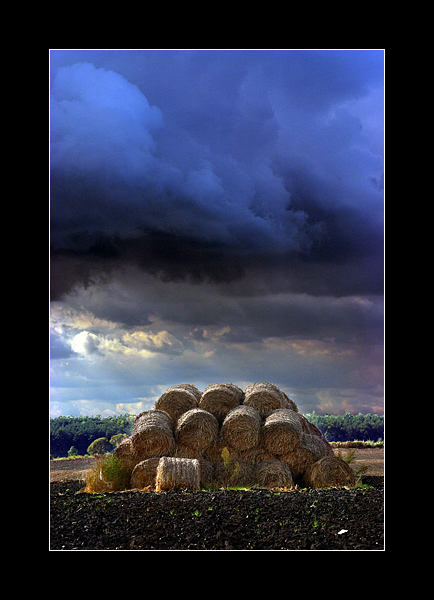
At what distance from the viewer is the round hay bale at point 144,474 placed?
8.41 m

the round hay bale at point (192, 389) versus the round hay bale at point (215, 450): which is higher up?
the round hay bale at point (192, 389)

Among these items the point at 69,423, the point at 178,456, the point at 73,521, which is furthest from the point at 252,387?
the point at 69,423

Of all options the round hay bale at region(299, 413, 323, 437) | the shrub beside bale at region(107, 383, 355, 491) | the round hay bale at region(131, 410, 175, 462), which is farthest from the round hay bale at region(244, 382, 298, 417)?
the round hay bale at region(131, 410, 175, 462)

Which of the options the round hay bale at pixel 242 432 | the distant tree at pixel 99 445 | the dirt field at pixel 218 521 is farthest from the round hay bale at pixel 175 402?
the distant tree at pixel 99 445

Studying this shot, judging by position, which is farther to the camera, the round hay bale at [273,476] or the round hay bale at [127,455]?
the round hay bale at [127,455]

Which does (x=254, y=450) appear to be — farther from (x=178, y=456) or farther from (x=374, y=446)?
(x=374, y=446)

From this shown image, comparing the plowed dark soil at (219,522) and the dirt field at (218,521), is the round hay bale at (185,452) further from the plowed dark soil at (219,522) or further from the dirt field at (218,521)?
the plowed dark soil at (219,522)

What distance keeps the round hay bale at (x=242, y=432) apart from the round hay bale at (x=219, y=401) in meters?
0.55

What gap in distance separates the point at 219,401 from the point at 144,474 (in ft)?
6.37

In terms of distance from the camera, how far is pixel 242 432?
29.5 feet

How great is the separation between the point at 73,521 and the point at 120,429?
8.80 meters

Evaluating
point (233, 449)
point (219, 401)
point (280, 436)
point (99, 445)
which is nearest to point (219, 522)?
point (233, 449)

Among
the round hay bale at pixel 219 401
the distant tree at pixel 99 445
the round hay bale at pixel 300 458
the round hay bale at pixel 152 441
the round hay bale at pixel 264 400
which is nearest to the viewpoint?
the round hay bale at pixel 152 441

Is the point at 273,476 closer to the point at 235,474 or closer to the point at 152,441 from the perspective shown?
the point at 235,474
